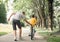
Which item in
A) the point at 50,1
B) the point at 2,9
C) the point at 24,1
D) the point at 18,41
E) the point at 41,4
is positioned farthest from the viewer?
the point at 2,9

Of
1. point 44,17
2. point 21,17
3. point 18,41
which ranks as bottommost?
point 44,17

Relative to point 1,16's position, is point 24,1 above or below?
above

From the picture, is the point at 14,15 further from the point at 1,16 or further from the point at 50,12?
the point at 1,16

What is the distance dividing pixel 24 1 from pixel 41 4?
572 cm

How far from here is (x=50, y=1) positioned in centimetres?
3083

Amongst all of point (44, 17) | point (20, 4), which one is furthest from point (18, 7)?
point (44, 17)

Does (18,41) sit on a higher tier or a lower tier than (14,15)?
lower

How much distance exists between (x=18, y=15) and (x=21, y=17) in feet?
0.85

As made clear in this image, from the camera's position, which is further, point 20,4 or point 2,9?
point 2,9

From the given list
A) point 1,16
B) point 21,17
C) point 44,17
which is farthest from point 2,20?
point 21,17

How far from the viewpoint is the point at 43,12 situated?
4250 centimetres

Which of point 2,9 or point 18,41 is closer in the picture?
point 18,41

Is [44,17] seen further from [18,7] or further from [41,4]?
[18,7]

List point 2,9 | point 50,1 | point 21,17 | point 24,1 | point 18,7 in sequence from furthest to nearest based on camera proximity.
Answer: point 2,9
point 18,7
point 24,1
point 50,1
point 21,17
